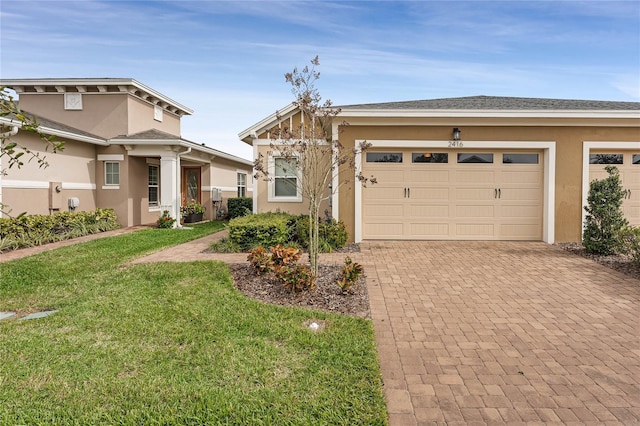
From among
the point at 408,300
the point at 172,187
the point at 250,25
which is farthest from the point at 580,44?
the point at 172,187

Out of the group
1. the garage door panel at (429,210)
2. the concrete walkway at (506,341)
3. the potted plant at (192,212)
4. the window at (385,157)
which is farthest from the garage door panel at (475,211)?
the potted plant at (192,212)

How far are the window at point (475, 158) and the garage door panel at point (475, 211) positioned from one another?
1.19 metres

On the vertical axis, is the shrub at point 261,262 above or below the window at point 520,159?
below

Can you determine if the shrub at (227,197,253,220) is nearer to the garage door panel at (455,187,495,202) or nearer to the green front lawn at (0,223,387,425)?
the garage door panel at (455,187,495,202)

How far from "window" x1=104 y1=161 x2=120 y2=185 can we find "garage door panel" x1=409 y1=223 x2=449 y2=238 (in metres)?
10.7

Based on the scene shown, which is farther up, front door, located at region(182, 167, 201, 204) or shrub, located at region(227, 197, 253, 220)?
front door, located at region(182, 167, 201, 204)

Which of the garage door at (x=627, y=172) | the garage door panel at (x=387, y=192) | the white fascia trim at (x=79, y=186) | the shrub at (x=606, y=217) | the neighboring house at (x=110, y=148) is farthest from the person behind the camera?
the neighboring house at (x=110, y=148)

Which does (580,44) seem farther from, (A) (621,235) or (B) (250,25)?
(B) (250,25)

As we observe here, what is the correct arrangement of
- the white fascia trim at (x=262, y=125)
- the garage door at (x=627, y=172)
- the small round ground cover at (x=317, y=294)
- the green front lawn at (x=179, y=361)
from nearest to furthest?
the green front lawn at (x=179, y=361) → the small round ground cover at (x=317, y=294) → the garage door at (x=627, y=172) → the white fascia trim at (x=262, y=125)

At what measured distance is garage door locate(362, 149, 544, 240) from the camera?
969cm

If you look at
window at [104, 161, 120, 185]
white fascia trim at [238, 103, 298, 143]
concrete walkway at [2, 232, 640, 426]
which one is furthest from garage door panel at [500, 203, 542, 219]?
window at [104, 161, 120, 185]

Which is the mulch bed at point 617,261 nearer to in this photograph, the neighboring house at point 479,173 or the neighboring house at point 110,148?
the neighboring house at point 479,173

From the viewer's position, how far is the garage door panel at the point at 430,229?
32.2ft

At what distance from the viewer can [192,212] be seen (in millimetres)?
15523
